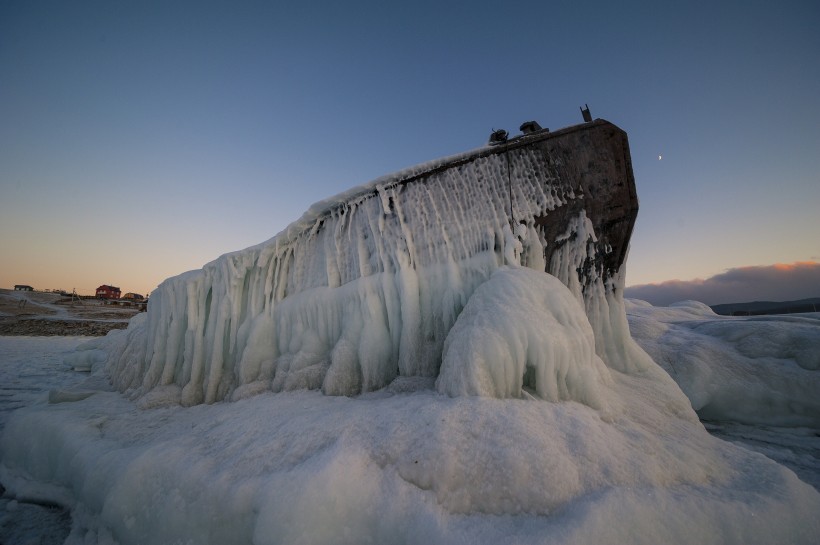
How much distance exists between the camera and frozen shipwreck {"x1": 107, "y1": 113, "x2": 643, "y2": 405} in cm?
353

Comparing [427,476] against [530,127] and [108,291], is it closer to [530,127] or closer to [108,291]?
[530,127]

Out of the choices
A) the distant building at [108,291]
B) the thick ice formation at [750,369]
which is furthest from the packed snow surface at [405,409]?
the distant building at [108,291]

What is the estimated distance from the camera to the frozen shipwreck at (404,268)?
3525 millimetres

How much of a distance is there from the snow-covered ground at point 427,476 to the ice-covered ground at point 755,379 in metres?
1.89

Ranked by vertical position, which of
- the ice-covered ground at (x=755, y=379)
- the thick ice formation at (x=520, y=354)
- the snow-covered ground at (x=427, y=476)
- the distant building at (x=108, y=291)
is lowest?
the ice-covered ground at (x=755, y=379)

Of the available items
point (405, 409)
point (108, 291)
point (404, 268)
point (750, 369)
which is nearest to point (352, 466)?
point (405, 409)

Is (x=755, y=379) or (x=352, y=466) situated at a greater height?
(x=352, y=466)

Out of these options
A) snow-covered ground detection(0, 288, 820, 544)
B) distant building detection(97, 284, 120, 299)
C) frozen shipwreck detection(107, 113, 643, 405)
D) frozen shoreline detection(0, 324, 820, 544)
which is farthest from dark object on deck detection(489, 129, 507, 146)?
distant building detection(97, 284, 120, 299)

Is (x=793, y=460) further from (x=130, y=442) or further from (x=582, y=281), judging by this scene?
(x=130, y=442)

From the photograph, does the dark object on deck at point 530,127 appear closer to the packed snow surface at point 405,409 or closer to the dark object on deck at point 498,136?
the dark object on deck at point 498,136

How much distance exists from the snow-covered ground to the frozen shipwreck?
644mm

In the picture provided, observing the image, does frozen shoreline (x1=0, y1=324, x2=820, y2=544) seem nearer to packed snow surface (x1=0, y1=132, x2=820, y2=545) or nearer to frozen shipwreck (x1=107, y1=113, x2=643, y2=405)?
packed snow surface (x1=0, y1=132, x2=820, y2=545)

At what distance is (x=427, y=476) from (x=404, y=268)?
235 cm

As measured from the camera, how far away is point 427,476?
1632 millimetres
